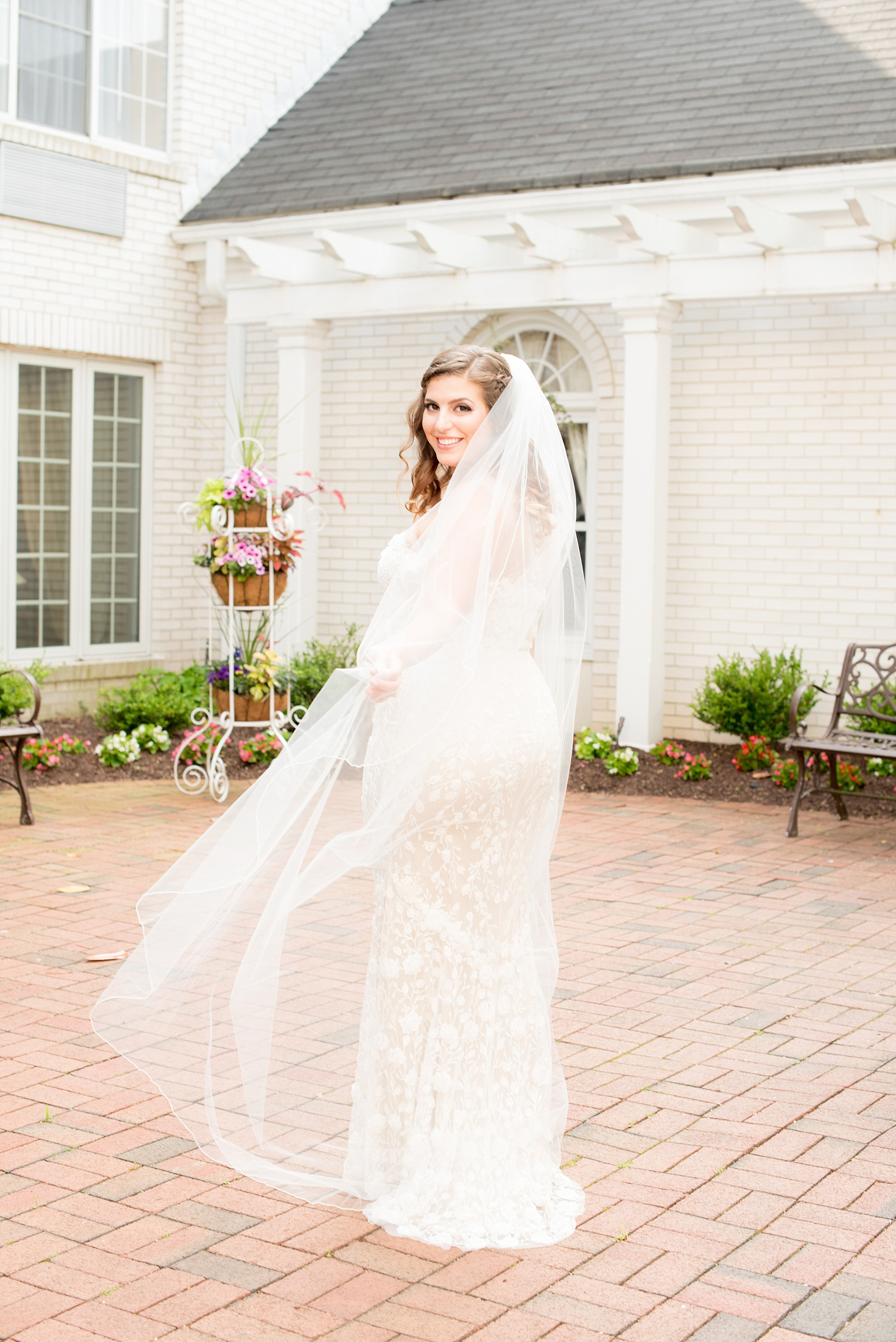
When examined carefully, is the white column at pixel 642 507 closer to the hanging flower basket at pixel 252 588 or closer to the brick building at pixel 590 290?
the brick building at pixel 590 290

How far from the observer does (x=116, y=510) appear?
12.0m

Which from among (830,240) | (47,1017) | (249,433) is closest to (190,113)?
(249,433)

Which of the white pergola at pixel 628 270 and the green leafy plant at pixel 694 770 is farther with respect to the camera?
the green leafy plant at pixel 694 770

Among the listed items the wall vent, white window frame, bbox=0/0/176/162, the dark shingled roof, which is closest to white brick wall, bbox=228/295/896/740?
the dark shingled roof

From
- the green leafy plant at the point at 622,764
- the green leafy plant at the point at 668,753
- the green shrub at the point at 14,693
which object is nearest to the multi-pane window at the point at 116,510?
the green shrub at the point at 14,693

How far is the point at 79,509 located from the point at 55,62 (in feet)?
11.0

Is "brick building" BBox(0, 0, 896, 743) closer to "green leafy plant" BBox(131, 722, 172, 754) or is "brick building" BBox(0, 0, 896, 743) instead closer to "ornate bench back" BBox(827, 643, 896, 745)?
"ornate bench back" BBox(827, 643, 896, 745)

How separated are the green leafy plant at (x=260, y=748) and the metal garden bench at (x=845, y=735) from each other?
3191 mm

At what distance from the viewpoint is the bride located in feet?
11.1

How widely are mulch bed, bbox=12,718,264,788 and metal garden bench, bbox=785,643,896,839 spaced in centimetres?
324

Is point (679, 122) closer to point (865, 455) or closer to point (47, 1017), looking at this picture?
point (865, 455)

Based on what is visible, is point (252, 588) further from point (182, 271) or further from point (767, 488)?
point (182, 271)

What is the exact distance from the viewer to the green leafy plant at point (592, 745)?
9.97 m

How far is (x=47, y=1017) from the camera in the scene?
4852 millimetres
